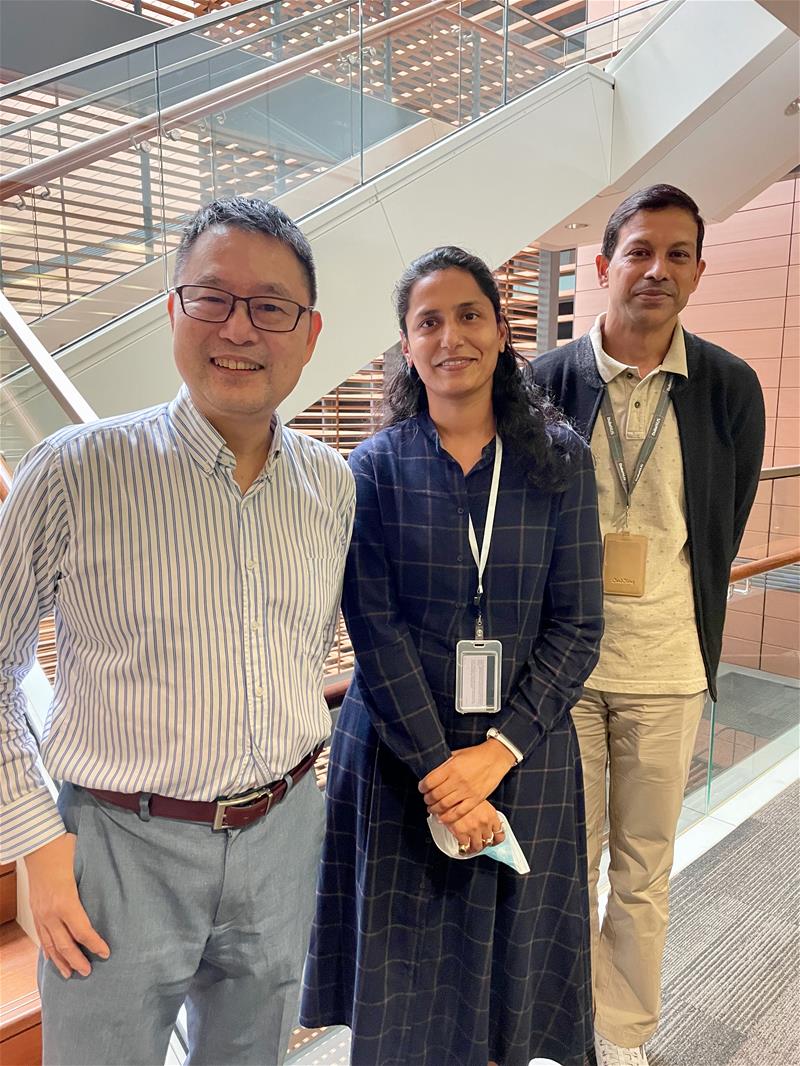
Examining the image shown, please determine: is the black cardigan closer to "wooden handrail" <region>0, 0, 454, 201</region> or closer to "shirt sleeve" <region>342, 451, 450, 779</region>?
"shirt sleeve" <region>342, 451, 450, 779</region>

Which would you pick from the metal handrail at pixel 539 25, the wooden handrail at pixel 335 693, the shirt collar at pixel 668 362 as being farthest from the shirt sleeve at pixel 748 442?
the metal handrail at pixel 539 25

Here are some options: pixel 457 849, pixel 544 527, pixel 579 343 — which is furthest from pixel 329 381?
pixel 457 849

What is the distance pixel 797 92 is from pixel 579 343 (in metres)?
4.48

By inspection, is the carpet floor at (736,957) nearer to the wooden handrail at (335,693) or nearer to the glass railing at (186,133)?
the wooden handrail at (335,693)

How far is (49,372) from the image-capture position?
1666mm

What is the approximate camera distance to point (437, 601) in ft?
4.27

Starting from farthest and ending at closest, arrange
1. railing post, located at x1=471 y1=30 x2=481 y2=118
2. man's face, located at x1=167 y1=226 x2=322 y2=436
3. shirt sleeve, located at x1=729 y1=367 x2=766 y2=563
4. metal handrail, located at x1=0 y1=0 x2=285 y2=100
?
railing post, located at x1=471 y1=30 x2=481 y2=118
metal handrail, located at x1=0 y1=0 x2=285 y2=100
shirt sleeve, located at x1=729 y1=367 x2=766 y2=563
man's face, located at x1=167 y1=226 x2=322 y2=436

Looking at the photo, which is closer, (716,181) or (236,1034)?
(236,1034)

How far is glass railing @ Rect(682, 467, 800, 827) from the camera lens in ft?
9.15

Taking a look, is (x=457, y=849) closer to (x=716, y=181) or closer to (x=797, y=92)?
(x=797, y=92)

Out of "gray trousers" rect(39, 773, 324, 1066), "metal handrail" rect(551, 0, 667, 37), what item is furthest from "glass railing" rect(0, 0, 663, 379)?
"gray trousers" rect(39, 773, 324, 1066)

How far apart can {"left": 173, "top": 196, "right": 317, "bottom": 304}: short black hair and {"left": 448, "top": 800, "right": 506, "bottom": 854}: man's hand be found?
962 mm

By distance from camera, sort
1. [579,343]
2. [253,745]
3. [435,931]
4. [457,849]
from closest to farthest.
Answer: [253,745] < [457,849] < [435,931] < [579,343]

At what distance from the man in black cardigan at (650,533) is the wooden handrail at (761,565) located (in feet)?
3.94
